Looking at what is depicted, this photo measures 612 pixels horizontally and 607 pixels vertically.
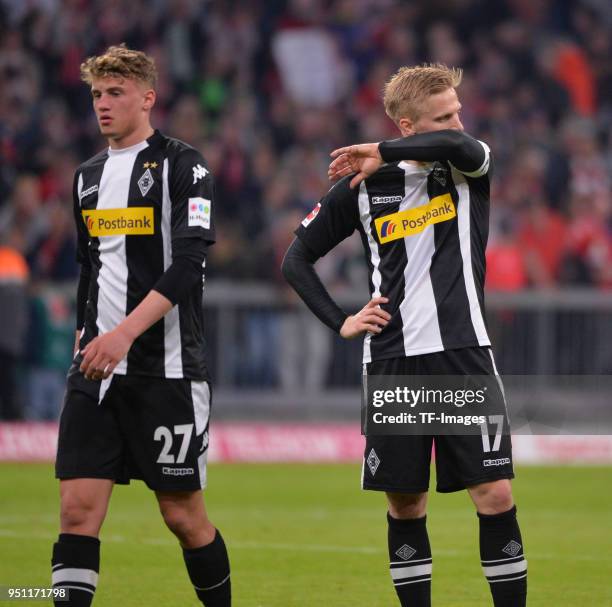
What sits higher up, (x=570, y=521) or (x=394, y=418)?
(x=394, y=418)

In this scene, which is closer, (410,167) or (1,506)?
(410,167)

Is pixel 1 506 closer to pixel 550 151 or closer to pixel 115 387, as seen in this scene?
pixel 115 387

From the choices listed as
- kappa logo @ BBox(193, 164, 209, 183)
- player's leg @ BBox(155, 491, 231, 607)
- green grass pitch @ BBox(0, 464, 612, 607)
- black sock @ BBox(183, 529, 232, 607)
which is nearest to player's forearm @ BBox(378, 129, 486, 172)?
kappa logo @ BBox(193, 164, 209, 183)

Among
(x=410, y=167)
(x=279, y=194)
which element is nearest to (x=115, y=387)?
(x=410, y=167)

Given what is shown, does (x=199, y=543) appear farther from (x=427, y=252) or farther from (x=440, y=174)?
(x=440, y=174)

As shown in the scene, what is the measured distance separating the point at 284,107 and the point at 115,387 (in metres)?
11.7

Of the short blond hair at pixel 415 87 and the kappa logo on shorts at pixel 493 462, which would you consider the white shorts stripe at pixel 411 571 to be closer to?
the kappa logo on shorts at pixel 493 462

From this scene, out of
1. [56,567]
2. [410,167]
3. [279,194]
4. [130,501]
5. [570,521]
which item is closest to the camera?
[56,567]

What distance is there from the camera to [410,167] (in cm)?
556

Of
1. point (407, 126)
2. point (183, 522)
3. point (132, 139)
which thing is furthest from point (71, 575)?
point (407, 126)

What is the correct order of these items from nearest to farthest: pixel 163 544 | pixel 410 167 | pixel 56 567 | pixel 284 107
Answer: pixel 56 567, pixel 410 167, pixel 163 544, pixel 284 107

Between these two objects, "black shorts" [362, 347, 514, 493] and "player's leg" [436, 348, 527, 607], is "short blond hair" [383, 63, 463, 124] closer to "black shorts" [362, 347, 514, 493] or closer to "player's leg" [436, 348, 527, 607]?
"black shorts" [362, 347, 514, 493]

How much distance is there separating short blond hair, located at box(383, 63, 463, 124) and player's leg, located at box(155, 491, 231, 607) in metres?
1.73

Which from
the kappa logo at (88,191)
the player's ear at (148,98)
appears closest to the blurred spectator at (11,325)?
the kappa logo at (88,191)
